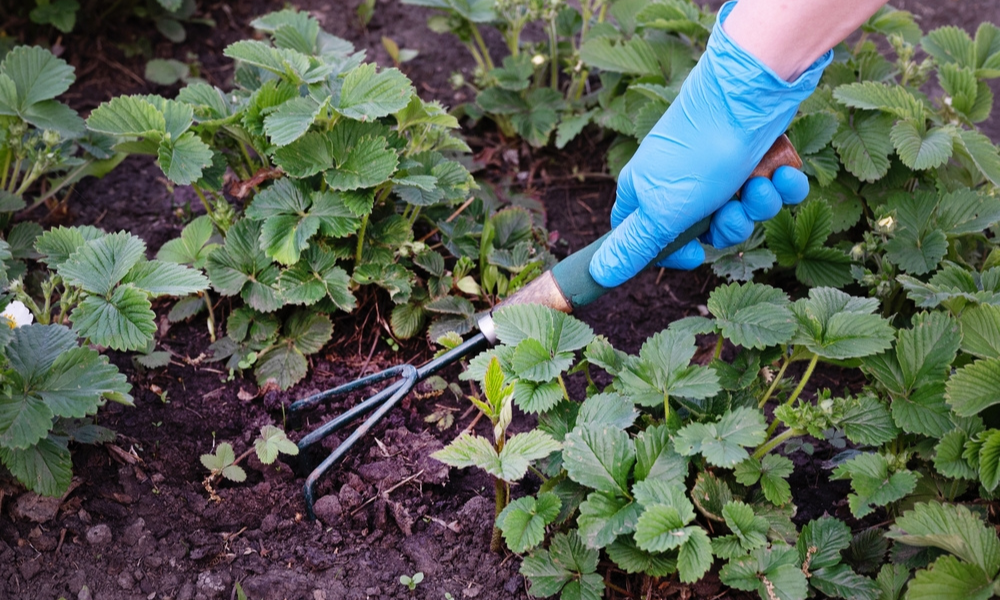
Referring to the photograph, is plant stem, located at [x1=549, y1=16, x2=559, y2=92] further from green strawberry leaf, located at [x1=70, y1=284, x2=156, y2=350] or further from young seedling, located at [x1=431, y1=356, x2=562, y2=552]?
green strawberry leaf, located at [x1=70, y1=284, x2=156, y2=350]

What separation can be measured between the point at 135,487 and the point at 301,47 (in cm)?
131

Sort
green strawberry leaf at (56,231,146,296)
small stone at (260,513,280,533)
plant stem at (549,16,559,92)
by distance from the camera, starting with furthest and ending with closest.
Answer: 1. plant stem at (549,16,559,92)
2. small stone at (260,513,280,533)
3. green strawberry leaf at (56,231,146,296)

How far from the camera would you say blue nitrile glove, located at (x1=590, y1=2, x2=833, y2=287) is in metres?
1.87

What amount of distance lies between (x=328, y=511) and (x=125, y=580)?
0.44 m

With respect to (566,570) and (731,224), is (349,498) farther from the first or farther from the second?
(731,224)

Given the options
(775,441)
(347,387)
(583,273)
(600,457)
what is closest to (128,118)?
(347,387)

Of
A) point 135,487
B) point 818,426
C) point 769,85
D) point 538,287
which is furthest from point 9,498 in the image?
point 769,85

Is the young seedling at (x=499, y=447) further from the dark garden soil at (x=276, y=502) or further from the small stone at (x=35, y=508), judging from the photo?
the small stone at (x=35, y=508)

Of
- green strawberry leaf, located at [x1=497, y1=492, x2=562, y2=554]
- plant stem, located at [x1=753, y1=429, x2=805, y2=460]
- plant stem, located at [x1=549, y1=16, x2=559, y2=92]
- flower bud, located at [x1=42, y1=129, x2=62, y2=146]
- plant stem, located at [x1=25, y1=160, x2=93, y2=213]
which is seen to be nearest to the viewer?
green strawberry leaf, located at [x1=497, y1=492, x2=562, y2=554]

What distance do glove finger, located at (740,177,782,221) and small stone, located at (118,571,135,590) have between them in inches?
64.3

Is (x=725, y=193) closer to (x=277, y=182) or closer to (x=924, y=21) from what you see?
(x=277, y=182)

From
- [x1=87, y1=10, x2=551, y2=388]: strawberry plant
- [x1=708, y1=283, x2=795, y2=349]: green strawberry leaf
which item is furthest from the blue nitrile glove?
[x1=87, y1=10, x2=551, y2=388]: strawberry plant

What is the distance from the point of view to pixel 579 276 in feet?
6.54

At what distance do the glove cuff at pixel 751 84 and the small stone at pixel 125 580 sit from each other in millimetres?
1668
